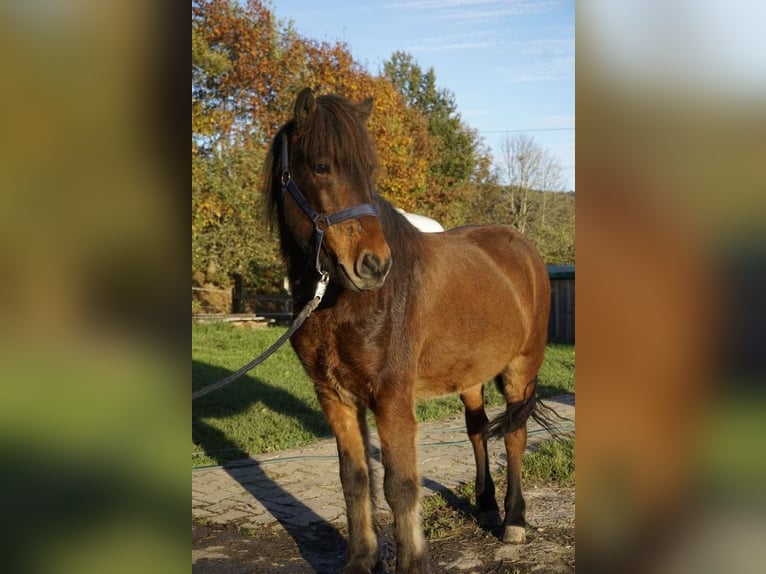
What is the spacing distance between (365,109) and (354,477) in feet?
6.68

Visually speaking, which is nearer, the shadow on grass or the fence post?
the shadow on grass

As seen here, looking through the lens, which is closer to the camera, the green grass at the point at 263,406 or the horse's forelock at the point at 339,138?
the horse's forelock at the point at 339,138

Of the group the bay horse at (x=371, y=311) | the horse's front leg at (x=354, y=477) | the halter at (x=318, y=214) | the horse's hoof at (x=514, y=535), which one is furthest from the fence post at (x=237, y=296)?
the halter at (x=318, y=214)

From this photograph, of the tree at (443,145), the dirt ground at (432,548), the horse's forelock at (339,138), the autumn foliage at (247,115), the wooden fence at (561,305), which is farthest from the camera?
the tree at (443,145)

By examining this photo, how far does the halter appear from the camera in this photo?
298cm

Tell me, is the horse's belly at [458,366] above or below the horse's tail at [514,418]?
above

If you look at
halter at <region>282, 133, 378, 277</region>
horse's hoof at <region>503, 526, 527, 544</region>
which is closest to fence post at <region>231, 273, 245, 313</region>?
horse's hoof at <region>503, 526, 527, 544</region>

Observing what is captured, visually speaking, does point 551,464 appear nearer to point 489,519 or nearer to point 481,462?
point 481,462

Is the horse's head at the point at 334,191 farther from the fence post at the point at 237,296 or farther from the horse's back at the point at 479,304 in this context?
the fence post at the point at 237,296

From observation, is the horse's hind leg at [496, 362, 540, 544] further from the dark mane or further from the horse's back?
the dark mane

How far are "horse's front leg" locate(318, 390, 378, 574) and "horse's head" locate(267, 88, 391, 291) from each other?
3.29 ft

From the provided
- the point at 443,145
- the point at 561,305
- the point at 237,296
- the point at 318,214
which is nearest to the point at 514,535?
the point at 318,214

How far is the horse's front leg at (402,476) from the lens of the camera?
342cm
